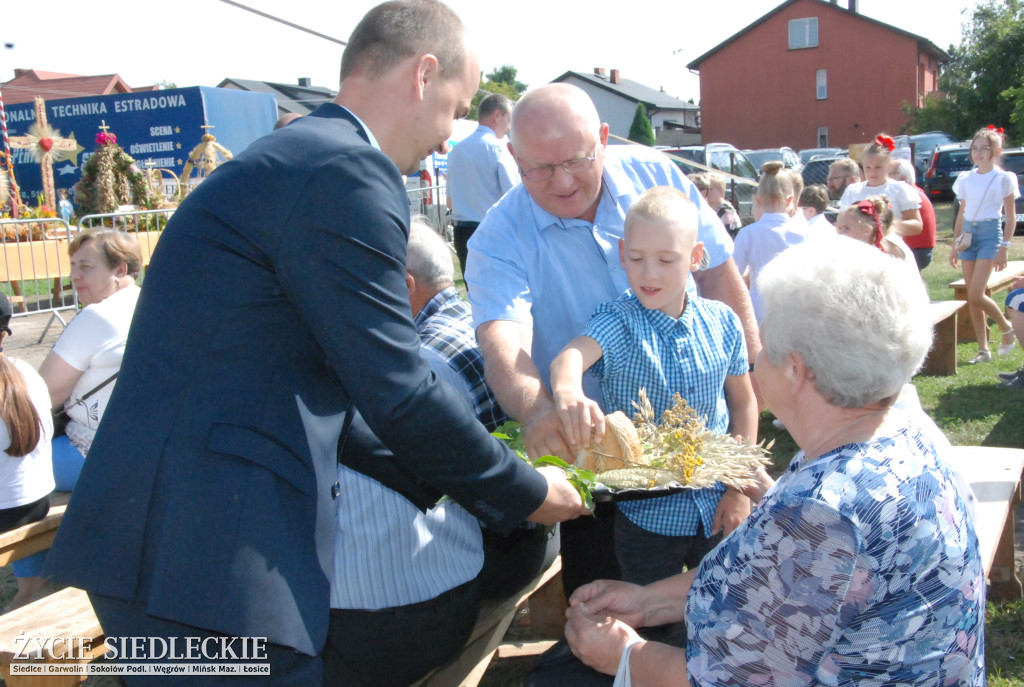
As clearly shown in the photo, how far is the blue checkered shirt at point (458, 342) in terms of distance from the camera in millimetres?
2820

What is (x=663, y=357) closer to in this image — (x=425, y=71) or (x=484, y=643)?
(x=484, y=643)

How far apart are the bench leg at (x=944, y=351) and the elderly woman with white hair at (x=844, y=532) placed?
703 cm

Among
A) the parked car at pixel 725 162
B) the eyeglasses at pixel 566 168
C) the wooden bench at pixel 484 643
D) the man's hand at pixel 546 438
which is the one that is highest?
the parked car at pixel 725 162

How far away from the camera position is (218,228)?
154 cm

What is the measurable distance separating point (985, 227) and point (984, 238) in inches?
4.4

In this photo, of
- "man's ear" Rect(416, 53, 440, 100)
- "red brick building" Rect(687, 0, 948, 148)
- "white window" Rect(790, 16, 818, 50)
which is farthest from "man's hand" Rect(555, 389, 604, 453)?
"white window" Rect(790, 16, 818, 50)

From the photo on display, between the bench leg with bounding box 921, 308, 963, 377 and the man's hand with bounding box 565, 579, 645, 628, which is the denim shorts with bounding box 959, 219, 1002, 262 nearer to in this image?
the bench leg with bounding box 921, 308, 963, 377

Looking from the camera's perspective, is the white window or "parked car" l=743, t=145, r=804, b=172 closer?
"parked car" l=743, t=145, r=804, b=172

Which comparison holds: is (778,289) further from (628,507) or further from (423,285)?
(423,285)

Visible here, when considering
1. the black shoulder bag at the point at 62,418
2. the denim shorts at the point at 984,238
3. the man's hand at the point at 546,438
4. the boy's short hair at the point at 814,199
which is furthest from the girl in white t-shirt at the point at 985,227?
the black shoulder bag at the point at 62,418

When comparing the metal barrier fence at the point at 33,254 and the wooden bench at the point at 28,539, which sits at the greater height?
the metal barrier fence at the point at 33,254

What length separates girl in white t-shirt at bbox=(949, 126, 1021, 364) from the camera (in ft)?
27.6

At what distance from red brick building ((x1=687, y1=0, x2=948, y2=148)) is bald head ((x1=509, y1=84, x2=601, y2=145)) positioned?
49013mm

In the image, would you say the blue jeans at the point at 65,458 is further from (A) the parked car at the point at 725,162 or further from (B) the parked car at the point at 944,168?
(B) the parked car at the point at 944,168
